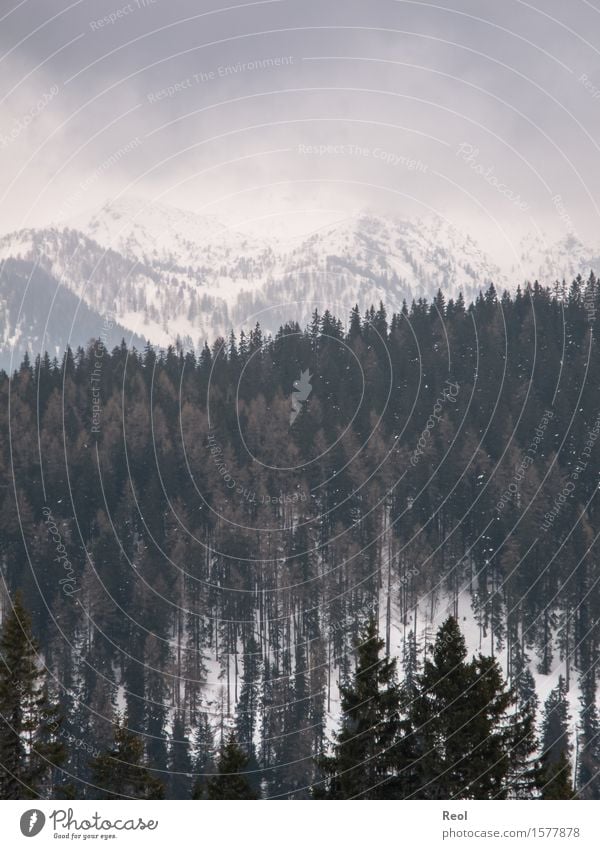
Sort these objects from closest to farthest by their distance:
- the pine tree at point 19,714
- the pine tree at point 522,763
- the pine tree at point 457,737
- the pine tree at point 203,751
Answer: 1. the pine tree at point 457,737
2. the pine tree at point 19,714
3. the pine tree at point 522,763
4. the pine tree at point 203,751

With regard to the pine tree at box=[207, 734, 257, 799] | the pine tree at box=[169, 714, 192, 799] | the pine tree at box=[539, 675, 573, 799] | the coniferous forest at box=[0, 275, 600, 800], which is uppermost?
the coniferous forest at box=[0, 275, 600, 800]

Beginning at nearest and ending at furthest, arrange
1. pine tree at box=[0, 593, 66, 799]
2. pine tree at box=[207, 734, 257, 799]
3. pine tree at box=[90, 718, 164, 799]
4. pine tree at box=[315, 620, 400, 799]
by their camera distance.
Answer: pine tree at box=[315, 620, 400, 799]
pine tree at box=[0, 593, 66, 799]
pine tree at box=[207, 734, 257, 799]
pine tree at box=[90, 718, 164, 799]

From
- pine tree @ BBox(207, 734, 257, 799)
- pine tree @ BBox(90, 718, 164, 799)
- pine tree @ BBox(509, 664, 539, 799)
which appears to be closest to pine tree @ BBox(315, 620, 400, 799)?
pine tree @ BBox(207, 734, 257, 799)

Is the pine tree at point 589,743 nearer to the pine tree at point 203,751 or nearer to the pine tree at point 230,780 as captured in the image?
the pine tree at point 203,751

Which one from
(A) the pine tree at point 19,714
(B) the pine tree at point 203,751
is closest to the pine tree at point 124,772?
(A) the pine tree at point 19,714

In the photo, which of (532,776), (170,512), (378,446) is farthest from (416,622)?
(532,776)

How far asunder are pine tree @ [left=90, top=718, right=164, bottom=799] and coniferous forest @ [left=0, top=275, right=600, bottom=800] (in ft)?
131

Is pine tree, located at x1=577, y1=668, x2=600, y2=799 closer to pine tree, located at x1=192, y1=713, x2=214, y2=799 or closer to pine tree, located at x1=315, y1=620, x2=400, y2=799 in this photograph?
pine tree, located at x1=192, y1=713, x2=214, y2=799

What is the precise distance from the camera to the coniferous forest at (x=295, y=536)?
85.4 m

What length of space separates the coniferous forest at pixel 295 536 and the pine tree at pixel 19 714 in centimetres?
4089

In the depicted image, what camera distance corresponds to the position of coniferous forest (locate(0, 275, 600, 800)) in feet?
280

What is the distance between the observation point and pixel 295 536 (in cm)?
9925
